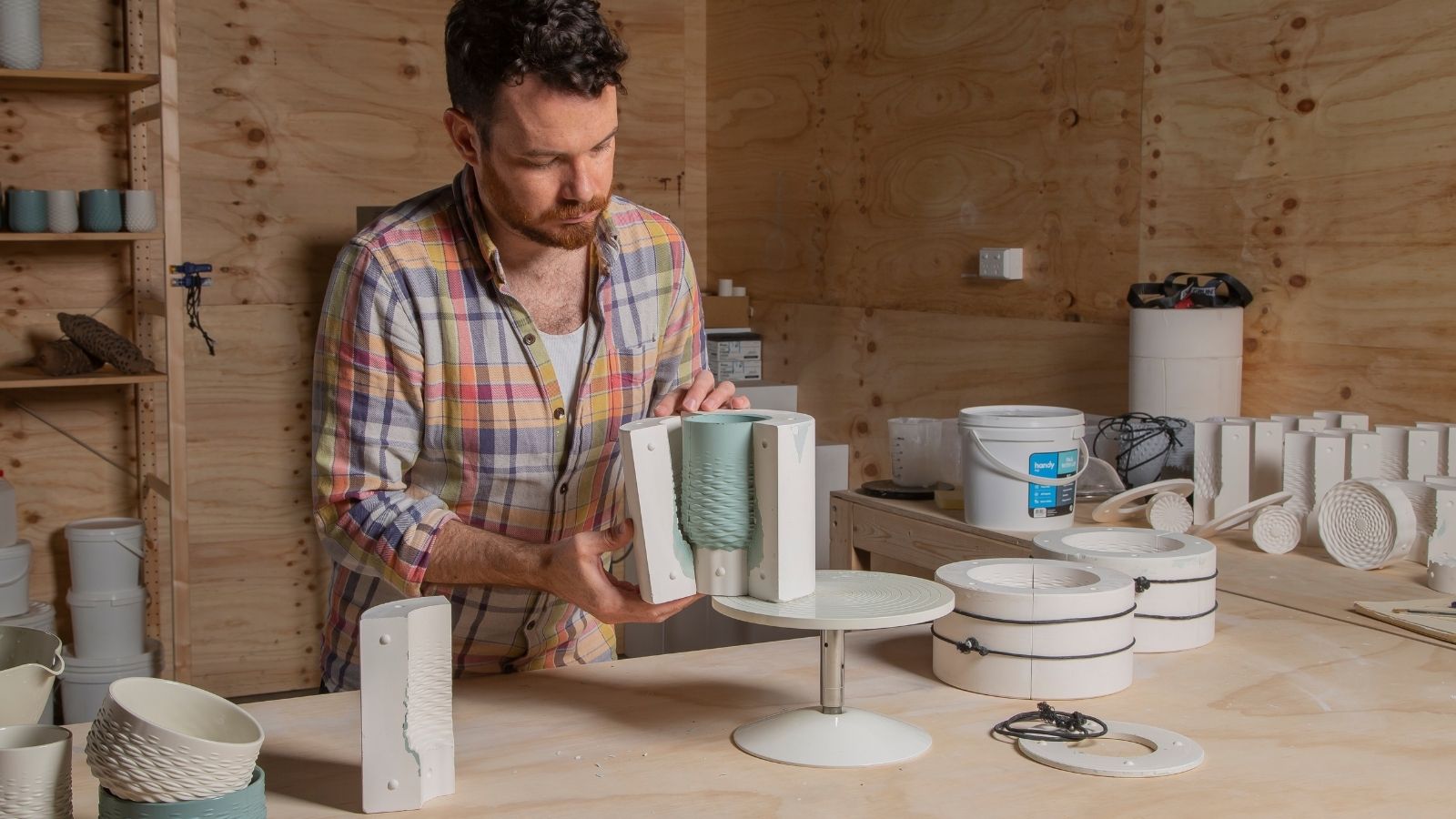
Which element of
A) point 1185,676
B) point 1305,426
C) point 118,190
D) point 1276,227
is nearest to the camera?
point 1185,676

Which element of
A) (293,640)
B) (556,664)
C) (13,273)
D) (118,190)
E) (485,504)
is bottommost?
(293,640)

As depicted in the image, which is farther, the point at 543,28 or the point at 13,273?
the point at 13,273

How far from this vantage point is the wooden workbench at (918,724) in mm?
1109

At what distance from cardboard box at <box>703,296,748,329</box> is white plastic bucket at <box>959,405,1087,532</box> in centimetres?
205

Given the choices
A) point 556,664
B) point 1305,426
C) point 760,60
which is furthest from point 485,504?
point 760,60

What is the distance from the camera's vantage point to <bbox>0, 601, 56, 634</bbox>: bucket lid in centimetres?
330

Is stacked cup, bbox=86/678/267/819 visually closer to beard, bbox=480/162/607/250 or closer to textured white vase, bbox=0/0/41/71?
beard, bbox=480/162/607/250

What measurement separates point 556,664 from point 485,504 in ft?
0.82

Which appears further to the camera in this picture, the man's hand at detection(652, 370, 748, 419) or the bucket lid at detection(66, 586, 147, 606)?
the bucket lid at detection(66, 586, 147, 606)

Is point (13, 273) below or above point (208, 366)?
above

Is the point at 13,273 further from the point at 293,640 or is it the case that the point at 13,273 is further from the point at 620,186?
the point at 620,186

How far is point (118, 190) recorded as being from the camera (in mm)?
3521

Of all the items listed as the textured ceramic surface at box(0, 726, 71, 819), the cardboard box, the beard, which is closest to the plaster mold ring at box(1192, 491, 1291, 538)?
the beard

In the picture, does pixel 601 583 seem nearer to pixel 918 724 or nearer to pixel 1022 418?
pixel 918 724
